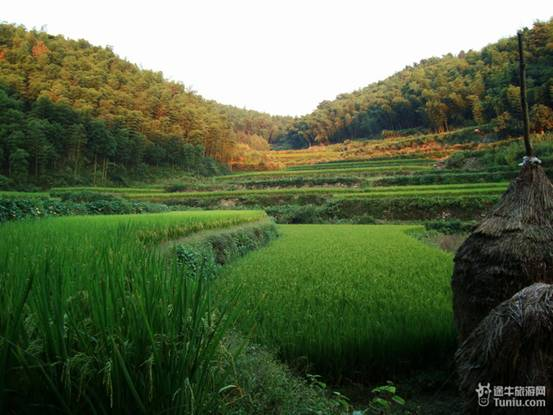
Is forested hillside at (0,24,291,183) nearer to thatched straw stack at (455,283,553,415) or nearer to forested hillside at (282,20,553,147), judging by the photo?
forested hillside at (282,20,553,147)

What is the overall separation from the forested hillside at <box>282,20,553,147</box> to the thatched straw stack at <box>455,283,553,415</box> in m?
44.1

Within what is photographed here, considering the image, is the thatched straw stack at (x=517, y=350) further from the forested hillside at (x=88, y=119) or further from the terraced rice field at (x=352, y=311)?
the forested hillside at (x=88, y=119)

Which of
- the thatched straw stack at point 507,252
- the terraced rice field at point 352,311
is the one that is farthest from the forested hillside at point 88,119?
the thatched straw stack at point 507,252

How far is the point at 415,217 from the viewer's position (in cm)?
2031

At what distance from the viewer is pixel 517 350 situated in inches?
68.9

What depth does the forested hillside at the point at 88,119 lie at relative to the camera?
32281mm

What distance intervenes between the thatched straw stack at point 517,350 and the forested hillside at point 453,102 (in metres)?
44.1

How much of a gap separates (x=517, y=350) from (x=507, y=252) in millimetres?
1296

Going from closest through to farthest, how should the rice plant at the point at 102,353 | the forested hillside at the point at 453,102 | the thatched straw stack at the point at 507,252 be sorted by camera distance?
the rice plant at the point at 102,353 < the thatched straw stack at the point at 507,252 < the forested hillside at the point at 453,102

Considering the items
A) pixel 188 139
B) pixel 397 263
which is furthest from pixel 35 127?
pixel 397 263

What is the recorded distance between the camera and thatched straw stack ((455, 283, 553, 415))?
171cm

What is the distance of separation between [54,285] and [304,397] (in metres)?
1.71

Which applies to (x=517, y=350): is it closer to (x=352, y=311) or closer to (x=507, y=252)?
(x=507, y=252)

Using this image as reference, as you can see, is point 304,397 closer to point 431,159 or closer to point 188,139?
point 431,159
